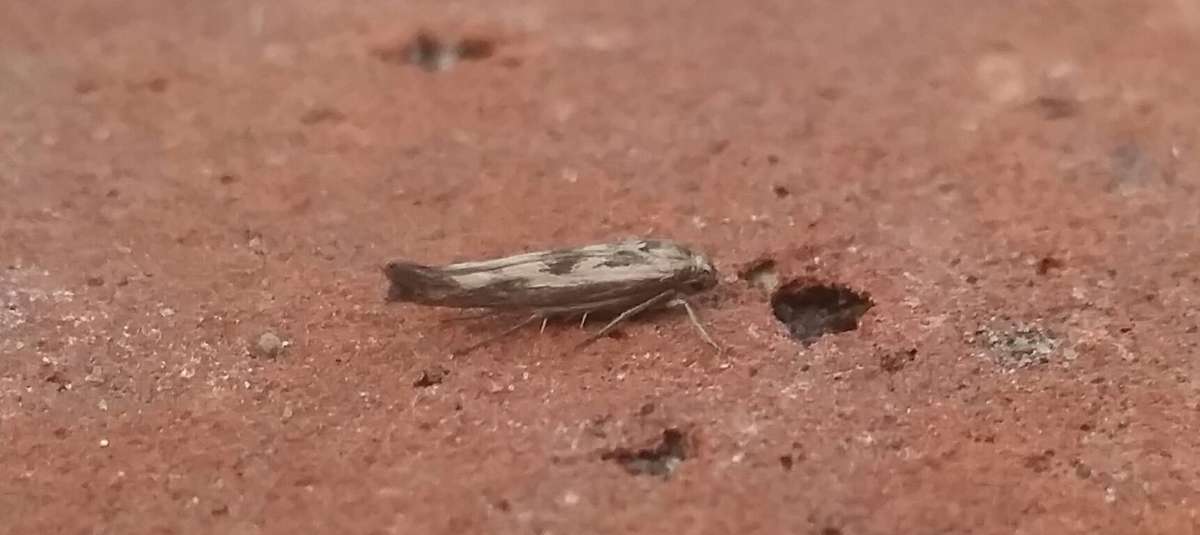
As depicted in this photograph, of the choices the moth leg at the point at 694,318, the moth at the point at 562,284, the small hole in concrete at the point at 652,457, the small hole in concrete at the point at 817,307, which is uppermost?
the moth at the point at 562,284

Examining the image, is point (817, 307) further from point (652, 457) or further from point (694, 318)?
point (652, 457)

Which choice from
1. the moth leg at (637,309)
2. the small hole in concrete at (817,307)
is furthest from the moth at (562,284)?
the small hole in concrete at (817,307)

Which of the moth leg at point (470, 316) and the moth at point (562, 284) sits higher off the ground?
the moth at point (562, 284)

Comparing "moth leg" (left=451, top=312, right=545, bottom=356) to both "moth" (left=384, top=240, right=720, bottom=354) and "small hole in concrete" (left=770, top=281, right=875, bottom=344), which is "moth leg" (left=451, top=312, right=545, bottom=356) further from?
"small hole in concrete" (left=770, top=281, right=875, bottom=344)

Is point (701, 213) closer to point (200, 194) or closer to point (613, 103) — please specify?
point (613, 103)

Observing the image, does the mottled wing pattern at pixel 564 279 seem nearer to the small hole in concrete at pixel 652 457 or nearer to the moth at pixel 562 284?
the moth at pixel 562 284

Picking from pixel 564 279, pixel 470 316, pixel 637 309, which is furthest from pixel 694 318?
pixel 470 316
